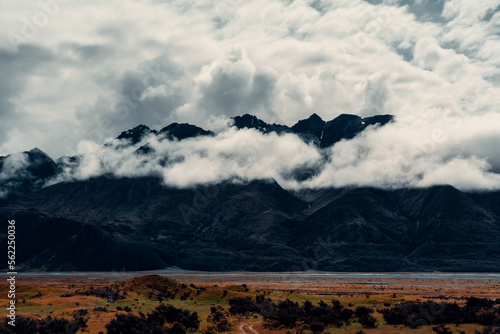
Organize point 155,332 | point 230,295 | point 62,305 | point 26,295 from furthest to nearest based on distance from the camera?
1. point 26,295
2. point 230,295
3. point 62,305
4. point 155,332

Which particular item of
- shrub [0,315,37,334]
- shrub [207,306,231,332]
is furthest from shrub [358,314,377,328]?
shrub [0,315,37,334]

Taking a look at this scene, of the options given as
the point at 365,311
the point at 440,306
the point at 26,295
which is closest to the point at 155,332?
the point at 365,311

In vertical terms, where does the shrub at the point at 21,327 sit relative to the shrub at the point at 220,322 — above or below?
above

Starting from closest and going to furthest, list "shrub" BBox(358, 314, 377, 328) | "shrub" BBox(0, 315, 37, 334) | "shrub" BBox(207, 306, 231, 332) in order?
"shrub" BBox(0, 315, 37, 334) < "shrub" BBox(207, 306, 231, 332) < "shrub" BBox(358, 314, 377, 328)

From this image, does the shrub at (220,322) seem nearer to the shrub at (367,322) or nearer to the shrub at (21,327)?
the shrub at (367,322)

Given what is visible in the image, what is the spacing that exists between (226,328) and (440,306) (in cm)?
2626

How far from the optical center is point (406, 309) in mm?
62281

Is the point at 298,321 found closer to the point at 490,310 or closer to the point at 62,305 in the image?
the point at 490,310

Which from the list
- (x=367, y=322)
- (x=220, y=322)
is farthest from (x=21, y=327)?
(x=367, y=322)

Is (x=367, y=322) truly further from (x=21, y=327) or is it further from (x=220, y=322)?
(x=21, y=327)

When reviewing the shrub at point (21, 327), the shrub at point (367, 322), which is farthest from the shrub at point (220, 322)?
the shrub at point (21, 327)

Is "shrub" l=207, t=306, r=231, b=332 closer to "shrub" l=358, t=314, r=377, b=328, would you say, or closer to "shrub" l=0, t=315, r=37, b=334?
"shrub" l=358, t=314, r=377, b=328

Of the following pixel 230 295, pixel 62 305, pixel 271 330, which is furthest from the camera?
pixel 230 295

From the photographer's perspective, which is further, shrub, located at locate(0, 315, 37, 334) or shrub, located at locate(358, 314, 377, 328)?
shrub, located at locate(358, 314, 377, 328)
